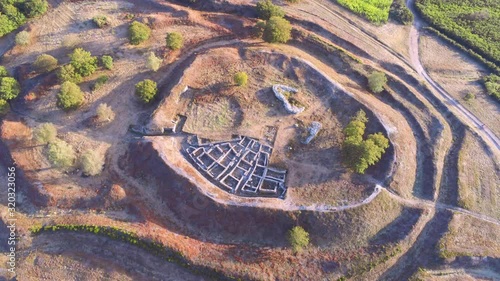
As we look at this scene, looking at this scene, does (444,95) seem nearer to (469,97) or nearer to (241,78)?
(469,97)

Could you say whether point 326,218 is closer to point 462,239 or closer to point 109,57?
point 462,239

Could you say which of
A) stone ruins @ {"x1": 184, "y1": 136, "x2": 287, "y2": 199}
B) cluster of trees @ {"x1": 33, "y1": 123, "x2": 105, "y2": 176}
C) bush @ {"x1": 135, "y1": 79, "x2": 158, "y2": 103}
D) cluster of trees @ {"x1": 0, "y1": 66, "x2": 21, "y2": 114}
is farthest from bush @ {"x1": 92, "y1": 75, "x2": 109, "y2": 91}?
stone ruins @ {"x1": 184, "y1": 136, "x2": 287, "y2": 199}

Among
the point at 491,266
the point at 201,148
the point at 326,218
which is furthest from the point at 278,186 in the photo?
the point at 491,266

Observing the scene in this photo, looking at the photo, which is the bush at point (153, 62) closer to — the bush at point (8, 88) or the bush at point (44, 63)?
the bush at point (44, 63)

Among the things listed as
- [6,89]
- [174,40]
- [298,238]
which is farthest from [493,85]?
[6,89]

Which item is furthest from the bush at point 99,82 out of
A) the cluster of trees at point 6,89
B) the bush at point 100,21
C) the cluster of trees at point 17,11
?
the cluster of trees at point 17,11

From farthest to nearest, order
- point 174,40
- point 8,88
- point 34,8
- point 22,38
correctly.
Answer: point 34,8, point 22,38, point 174,40, point 8,88

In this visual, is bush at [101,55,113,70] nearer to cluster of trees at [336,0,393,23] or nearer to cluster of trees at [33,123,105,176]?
cluster of trees at [33,123,105,176]
